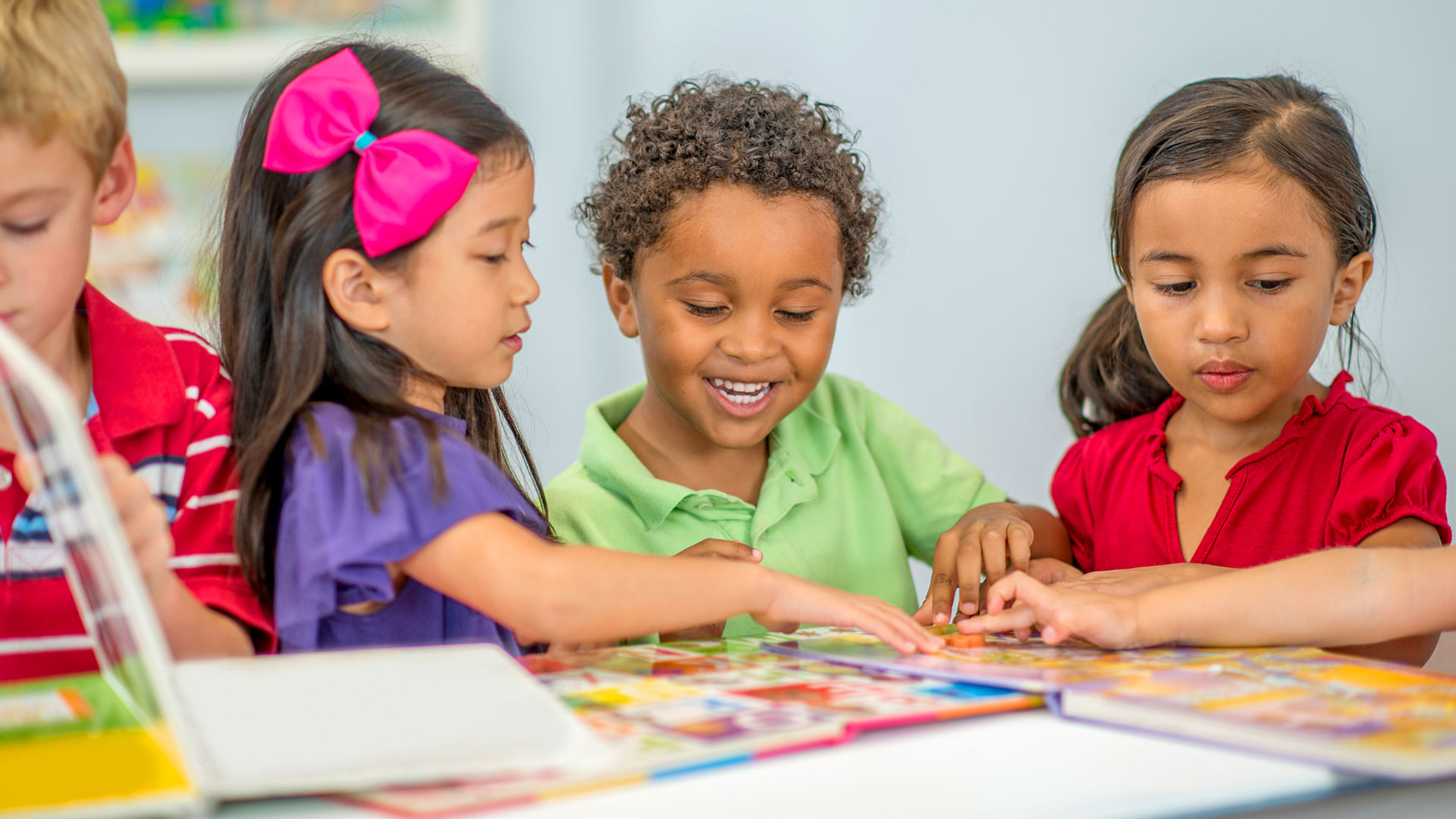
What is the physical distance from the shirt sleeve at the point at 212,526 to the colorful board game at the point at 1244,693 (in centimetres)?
36

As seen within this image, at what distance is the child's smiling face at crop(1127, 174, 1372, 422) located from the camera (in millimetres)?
1057

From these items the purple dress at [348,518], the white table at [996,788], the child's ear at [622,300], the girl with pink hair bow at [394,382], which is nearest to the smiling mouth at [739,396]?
the child's ear at [622,300]

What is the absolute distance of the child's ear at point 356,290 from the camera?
87cm

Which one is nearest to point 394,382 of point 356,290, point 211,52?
point 356,290

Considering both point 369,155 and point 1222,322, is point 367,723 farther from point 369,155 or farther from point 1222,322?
point 1222,322

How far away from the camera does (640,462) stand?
47.6 inches

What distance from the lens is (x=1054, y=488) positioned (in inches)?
51.8

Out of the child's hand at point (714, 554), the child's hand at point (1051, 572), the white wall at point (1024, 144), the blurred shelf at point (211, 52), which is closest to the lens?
the child's hand at point (714, 554)

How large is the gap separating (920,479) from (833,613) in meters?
0.52

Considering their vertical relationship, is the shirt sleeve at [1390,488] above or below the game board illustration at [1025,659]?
above

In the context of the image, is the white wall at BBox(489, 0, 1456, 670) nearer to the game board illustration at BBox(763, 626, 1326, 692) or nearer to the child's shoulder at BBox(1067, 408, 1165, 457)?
the child's shoulder at BBox(1067, 408, 1165, 457)

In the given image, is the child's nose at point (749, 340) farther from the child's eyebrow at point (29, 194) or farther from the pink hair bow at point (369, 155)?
the child's eyebrow at point (29, 194)

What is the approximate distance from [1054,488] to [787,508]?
1.02ft

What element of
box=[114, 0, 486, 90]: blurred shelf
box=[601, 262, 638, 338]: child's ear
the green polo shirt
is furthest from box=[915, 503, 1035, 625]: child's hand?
box=[114, 0, 486, 90]: blurred shelf
